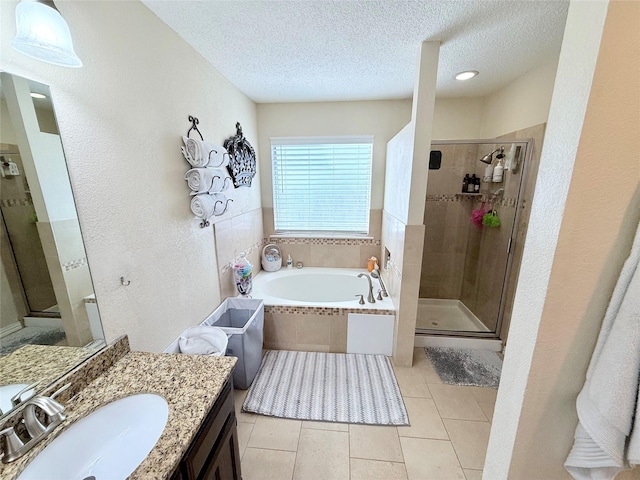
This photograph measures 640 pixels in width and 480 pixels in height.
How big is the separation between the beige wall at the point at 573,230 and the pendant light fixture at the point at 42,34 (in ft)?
4.53

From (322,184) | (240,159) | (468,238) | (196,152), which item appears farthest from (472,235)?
(196,152)

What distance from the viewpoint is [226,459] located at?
1039 millimetres

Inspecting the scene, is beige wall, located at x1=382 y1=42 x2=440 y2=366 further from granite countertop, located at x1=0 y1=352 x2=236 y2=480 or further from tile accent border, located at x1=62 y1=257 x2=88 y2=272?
tile accent border, located at x1=62 y1=257 x2=88 y2=272

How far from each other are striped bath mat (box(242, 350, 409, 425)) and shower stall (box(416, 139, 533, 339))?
2.42 feet

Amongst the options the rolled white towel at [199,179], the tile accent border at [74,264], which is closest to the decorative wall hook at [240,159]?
the rolled white towel at [199,179]

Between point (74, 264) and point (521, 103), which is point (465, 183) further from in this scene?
point (74, 264)

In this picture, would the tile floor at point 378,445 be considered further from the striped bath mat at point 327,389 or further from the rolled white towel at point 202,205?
the rolled white towel at point 202,205

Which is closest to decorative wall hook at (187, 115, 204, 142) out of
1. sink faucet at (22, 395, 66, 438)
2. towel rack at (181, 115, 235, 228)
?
towel rack at (181, 115, 235, 228)

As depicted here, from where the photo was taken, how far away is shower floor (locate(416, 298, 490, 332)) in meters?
2.60

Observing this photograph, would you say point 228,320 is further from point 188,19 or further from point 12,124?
point 188,19

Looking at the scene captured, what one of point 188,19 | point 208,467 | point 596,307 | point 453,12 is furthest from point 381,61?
point 208,467

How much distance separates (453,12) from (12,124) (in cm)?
194

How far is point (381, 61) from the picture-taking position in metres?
1.83

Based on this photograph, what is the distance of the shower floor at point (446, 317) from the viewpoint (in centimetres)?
260
